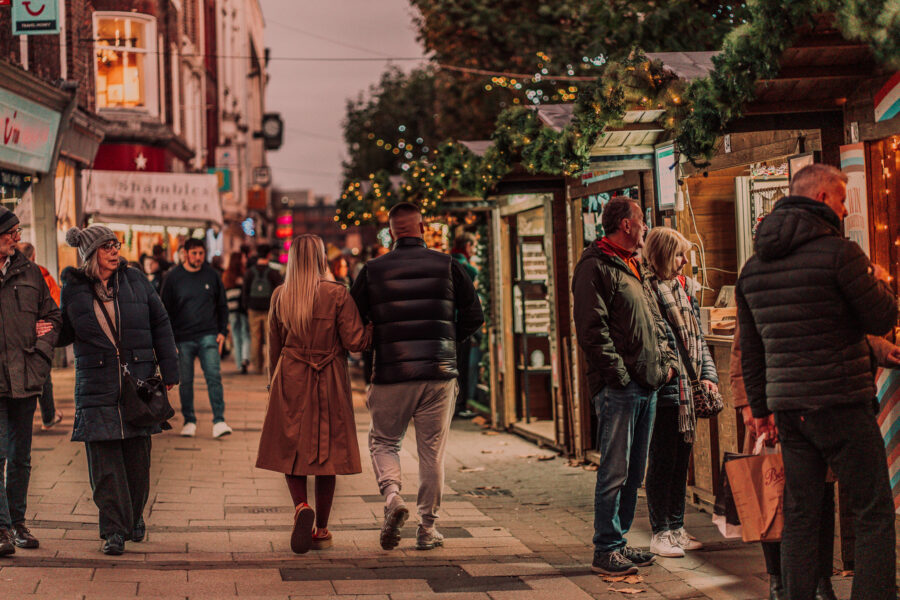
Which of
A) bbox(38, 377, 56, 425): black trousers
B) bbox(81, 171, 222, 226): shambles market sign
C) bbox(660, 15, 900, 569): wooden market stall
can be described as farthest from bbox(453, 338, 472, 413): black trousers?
bbox(81, 171, 222, 226): shambles market sign

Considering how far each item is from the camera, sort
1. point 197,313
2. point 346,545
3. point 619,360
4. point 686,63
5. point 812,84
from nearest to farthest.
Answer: point 812,84 < point 619,360 < point 346,545 < point 686,63 < point 197,313

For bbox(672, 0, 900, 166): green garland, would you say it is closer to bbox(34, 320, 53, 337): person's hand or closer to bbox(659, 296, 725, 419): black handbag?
bbox(659, 296, 725, 419): black handbag

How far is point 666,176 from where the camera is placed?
8.00 m

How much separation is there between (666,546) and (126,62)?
19.0 metres

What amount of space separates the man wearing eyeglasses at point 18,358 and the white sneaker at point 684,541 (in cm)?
374

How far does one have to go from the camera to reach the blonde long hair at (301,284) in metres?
6.75

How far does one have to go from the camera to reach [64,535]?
7047 mm

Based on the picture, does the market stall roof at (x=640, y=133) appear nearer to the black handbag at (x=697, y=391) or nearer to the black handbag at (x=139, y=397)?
the black handbag at (x=697, y=391)

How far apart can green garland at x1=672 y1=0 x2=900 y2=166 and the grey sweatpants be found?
82.2 inches

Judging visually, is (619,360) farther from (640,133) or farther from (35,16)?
(35,16)

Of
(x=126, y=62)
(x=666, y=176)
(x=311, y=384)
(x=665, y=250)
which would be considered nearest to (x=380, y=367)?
(x=311, y=384)

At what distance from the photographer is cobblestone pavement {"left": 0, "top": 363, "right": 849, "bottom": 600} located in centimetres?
586

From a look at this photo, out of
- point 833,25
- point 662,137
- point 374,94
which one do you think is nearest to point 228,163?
point 374,94

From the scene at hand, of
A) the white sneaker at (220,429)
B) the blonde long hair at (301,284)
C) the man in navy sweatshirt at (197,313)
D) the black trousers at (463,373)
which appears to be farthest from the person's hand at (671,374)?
the black trousers at (463,373)
